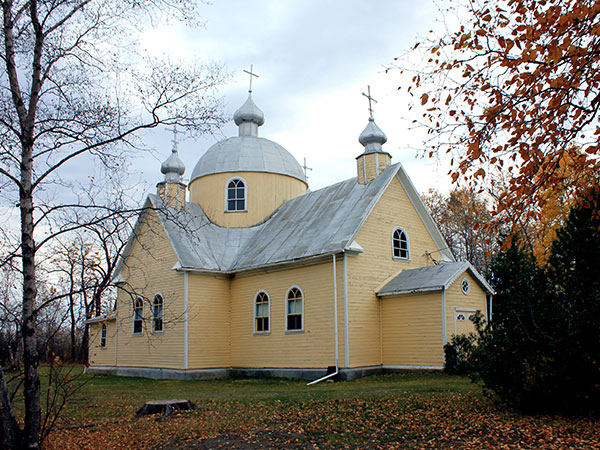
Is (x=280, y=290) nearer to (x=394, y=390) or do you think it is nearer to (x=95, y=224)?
(x=394, y=390)

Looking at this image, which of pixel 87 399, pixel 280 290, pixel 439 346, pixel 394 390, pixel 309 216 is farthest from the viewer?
pixel 309 216

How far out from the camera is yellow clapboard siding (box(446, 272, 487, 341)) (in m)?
18.0

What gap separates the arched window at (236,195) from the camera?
2561cm

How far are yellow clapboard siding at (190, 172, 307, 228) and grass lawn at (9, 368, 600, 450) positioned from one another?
12940 mm

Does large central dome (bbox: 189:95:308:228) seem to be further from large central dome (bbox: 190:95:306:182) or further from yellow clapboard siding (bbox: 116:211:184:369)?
yellow clapboard siding (bbox: 116:211:184:369)

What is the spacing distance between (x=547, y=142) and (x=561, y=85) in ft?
3.00

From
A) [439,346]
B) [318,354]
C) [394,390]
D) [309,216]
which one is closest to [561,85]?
[394,390]

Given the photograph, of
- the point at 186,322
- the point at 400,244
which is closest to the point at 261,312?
the point at 186,322

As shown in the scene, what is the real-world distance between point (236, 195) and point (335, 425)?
57.0 feet

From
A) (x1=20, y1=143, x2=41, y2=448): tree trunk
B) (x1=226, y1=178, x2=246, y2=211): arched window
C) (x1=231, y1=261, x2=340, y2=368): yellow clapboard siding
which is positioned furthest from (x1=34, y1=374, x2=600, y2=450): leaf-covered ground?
(x1=226, y1=178, x2=246, y2=211): arched window

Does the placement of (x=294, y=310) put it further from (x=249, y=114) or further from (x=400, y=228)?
(x=249, y=114)

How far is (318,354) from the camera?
18.8m

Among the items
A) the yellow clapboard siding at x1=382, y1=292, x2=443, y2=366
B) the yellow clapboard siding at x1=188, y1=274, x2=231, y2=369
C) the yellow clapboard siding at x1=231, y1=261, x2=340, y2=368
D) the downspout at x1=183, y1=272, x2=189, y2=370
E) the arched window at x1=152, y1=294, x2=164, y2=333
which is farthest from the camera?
the arched window at x1=152, y1=294, x2=164, y2=333

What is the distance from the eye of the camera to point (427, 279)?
Answer: 1856 cm
